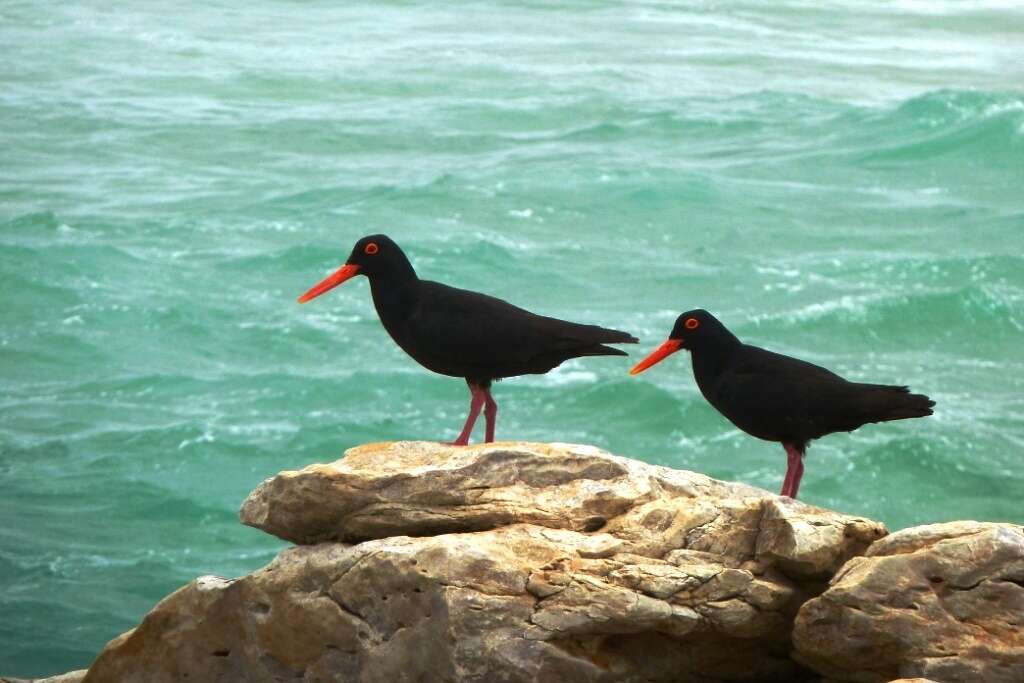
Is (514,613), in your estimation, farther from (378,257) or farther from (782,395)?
(378,257)

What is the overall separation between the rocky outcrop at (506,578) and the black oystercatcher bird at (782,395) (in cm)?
82

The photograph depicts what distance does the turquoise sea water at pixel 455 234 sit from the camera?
2556 cm

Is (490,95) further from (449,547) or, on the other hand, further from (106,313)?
(449,547)

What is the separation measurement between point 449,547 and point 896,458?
1945 centimetres

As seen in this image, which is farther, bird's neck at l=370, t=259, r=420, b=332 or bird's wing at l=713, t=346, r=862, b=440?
bird's neck at l=370, t=259, r=420, b=332

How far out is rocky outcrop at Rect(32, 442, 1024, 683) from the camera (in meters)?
7.29

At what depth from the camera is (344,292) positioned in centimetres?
3412

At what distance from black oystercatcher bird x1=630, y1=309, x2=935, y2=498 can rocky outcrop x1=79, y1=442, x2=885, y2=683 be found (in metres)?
0.82

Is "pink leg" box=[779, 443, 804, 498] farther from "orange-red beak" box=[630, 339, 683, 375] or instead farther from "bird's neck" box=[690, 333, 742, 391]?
"orange-red beak" box=[630, 339, 683, 375]

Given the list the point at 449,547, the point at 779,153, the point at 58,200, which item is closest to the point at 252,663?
the point at 449,547

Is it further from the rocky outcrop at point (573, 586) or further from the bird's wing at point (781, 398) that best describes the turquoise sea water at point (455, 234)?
the bird's wing at point (781, 398)

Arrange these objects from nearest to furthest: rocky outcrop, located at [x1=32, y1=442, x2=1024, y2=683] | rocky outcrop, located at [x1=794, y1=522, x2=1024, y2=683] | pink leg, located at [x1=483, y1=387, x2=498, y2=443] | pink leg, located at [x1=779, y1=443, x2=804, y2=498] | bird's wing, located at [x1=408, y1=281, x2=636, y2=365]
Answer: rocky outcrop, located at [x1=794, y1=522, x2=1024, y2=683] → rocky outcrop, located at [x1=32, y1=442, x2=1024, y2=683] → pink leg, located at [x1=779, y1=443, x2=804, y2=498] → pink leg, located at [x1=483, y1=387, x2=498, y2=443] → bird's wing, located at [x1=408, y1=281, x2=636, y2=365]

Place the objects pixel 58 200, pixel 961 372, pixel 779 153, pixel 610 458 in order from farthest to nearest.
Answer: pixel 779 153 → pixel 58 200 → pixel 961 372 → pixel 610 458

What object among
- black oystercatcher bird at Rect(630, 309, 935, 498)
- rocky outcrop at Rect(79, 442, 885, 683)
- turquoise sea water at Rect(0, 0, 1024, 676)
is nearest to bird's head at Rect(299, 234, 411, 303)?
rocky outcrop at Rect(79, 442, 885, 683)
